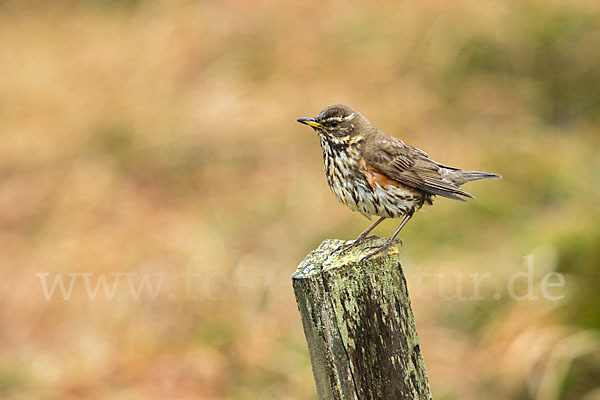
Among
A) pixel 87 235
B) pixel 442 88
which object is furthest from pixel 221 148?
pixel 442 88

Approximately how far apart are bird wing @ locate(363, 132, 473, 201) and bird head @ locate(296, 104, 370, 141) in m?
0.14

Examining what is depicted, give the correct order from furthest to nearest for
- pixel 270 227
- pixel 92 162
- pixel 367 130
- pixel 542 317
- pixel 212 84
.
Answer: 1. pixel 212 84
2. pixel 92 162
3. pixel 270 227
4. pixel 542 317
5. pixel 367 130

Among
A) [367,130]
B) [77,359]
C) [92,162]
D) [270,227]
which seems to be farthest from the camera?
[92,162]

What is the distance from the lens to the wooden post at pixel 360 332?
2910mm

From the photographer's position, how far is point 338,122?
4586 mm

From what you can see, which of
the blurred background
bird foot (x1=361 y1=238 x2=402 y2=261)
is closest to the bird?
bird foot (x1=361 y1=238 x2=402 y2=261)

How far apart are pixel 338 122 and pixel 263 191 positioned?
15.9ft

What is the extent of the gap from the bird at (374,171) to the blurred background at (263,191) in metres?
2.29

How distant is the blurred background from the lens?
6703mm

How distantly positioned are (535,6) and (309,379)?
649cm

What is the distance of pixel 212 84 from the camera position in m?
11.1

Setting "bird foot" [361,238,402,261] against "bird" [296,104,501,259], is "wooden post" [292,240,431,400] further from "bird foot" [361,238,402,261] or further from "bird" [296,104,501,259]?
"bird" [296,104,501,259]

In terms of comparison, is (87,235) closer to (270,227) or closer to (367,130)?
(270,227)

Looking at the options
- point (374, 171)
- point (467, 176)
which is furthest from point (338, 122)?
point (467, 176)
